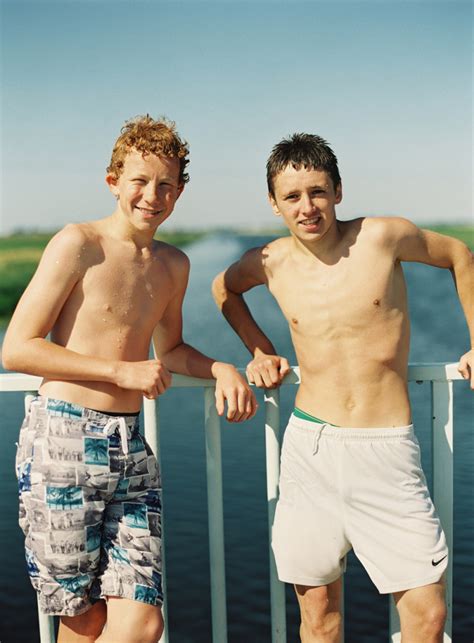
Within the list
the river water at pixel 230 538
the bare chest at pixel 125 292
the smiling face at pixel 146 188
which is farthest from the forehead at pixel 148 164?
the river water at pixel 230 538

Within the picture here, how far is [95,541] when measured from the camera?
6.38 ft


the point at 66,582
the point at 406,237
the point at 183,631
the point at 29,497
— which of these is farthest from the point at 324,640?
the point at 183,631

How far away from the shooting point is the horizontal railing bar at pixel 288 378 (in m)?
2.19

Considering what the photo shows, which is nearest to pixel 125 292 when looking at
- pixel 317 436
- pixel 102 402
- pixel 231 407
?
pixel 102 402

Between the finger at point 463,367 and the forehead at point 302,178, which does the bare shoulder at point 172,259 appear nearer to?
the forehead at point 302,178

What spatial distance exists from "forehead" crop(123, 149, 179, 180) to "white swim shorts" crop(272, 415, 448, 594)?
795 mm

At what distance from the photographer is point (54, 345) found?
190 cm

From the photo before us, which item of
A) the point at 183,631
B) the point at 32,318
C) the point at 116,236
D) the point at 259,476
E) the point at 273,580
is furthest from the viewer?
the point at 259,476

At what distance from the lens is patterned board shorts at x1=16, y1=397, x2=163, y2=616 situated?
6.24ft

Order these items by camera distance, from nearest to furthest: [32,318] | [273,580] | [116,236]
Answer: [32,318] → [116,236] → [273,580]

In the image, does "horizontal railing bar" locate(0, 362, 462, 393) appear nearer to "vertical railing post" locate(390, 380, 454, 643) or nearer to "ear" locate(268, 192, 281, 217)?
"vertical railing post" locate(390, 380, 454, 643)

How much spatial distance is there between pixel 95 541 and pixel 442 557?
35.4 inches

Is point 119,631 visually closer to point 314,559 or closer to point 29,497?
point 29,497

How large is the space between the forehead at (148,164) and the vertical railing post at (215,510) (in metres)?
0.63
